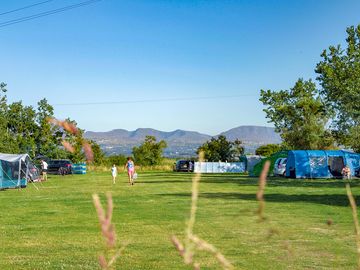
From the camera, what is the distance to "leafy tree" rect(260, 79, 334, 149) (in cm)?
4950

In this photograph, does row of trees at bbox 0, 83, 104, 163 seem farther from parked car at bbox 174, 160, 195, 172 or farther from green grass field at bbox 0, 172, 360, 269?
green grass field at bbox 0, 172, 360, 269

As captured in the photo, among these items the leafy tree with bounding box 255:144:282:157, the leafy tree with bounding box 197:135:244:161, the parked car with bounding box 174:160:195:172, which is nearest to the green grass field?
the parked car with bounding box 174:160:195:172

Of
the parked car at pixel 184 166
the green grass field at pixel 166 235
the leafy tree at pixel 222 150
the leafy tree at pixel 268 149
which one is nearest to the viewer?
the green grass field at pixel 166 235

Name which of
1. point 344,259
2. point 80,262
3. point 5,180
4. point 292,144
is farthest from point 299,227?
point 292,144

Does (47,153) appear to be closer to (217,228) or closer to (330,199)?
(330,199)

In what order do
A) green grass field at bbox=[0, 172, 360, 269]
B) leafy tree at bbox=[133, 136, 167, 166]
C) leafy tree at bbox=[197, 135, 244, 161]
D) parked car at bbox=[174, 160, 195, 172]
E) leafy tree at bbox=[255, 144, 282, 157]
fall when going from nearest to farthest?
1. green grass field at bbox=[0, 172, 360, 269]
2. parked car at bbox=[174, 160, 195, 172]
3. leafy tree at bbox=[133, 136, 167, 166]
4. leafy tree at bbox=[197, 135, 244, 161]
5. leafy tree at bbox=[255, 144, 282, 157]

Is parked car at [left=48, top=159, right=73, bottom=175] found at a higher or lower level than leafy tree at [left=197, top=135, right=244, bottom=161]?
lower

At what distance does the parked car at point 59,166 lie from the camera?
48.3 m

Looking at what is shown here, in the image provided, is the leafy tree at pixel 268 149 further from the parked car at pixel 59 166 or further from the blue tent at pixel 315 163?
the parked car at pixel 59 166

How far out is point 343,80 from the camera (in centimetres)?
3609

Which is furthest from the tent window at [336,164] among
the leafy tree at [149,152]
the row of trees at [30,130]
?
the leafy tree at [149,152]

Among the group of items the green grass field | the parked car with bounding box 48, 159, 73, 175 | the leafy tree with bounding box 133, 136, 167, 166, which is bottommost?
the green grass field

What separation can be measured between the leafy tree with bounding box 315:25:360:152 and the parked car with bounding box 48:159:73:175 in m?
23.3

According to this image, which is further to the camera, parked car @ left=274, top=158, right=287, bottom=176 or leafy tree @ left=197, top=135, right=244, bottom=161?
leafy tree @ left=197, top=135, right=244, bottom=161
